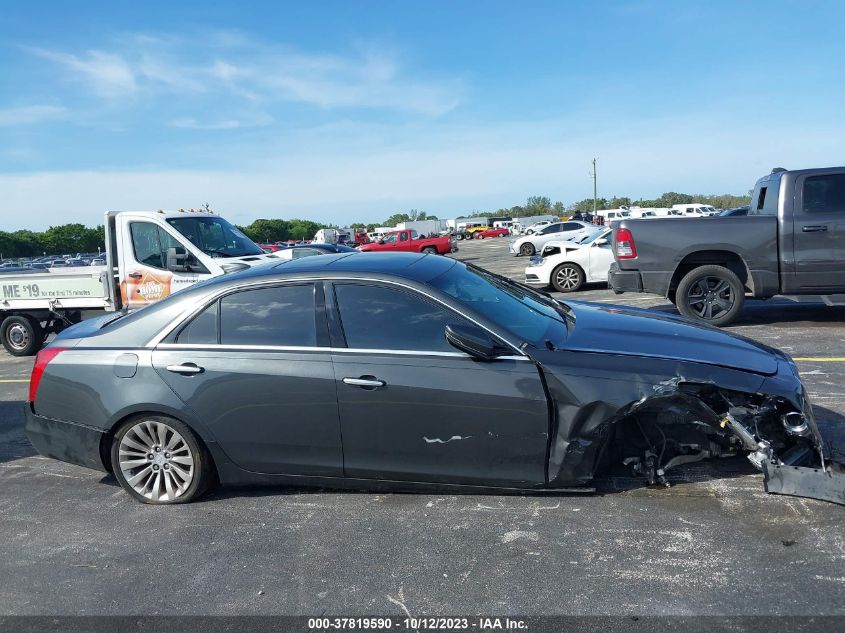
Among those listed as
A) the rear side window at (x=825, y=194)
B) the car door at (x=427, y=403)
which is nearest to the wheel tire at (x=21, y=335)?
the car door at (x=427, y=403)

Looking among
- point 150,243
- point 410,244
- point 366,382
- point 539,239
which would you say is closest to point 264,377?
point 366,382

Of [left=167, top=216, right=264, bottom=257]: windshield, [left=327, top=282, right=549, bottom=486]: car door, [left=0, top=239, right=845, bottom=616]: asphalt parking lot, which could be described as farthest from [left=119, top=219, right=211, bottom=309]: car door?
[left=327, top=282, right=549, bottom=486]: car door

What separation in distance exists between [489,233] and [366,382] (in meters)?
71.3

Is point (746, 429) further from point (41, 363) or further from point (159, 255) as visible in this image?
point (159, 255)

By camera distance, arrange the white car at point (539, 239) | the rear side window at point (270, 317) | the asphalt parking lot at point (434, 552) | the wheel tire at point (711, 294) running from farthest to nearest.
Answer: the white car at point (539, 239)
the wheel tire at point (711, 294)
the rear side window at point (270, 317)
the asphalt parking lot at point (434, 552)

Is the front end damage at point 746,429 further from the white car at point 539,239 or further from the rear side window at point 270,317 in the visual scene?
the white car at point 539,239

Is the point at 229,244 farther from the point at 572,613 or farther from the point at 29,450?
the point at 572,613

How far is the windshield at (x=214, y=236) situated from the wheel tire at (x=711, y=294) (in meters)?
6.05

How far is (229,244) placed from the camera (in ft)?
34.7

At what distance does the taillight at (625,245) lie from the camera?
378 inches

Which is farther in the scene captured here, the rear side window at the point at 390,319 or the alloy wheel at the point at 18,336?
the alloy wheel at the point at 18,336

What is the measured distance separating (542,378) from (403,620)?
1.50 metres

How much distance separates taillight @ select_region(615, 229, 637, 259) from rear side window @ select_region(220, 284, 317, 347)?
6.21 m

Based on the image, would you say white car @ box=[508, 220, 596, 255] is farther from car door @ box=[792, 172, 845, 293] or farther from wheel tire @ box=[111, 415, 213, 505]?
wheel tire @ box=[111, 415, 213, 505]
